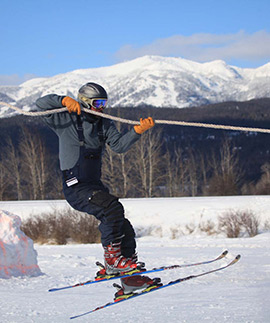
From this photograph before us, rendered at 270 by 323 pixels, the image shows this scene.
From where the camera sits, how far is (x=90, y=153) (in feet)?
18.9

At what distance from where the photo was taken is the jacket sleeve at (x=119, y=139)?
5.80 metres

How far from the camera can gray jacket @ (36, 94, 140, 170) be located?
573 centimetres

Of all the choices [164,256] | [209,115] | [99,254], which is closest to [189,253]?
[164,256]

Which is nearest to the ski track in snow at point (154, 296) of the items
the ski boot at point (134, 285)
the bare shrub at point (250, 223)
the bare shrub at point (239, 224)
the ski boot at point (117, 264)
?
the ski boot at point (134, 285)

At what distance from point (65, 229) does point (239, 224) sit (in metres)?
10.8

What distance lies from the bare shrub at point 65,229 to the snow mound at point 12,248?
44.1 feet

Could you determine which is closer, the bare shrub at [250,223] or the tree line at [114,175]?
the bare shrub at [250,223]

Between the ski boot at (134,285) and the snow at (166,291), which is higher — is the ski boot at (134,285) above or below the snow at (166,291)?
above

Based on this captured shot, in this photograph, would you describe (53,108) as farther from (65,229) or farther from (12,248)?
(65,229)

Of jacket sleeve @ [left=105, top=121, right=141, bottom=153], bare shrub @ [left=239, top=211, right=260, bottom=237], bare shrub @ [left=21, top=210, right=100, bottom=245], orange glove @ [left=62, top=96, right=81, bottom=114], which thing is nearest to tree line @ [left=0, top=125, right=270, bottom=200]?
bare shrub @ [left=21, top=210, right=100, bottom=245]

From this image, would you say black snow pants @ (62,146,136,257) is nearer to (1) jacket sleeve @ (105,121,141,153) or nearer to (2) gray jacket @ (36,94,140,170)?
(2) gray jacket @ (36,94,140,170)

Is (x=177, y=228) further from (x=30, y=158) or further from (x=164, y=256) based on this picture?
(x=30, y=158)

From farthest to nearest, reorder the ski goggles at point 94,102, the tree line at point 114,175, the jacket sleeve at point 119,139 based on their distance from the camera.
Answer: the tree line at point 114,175, the ski goggles at point 94,102, the jacket sleeve at point 119,139

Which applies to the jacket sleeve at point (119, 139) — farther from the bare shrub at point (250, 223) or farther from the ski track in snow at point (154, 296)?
the bare shrub at point (250, 223)
